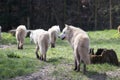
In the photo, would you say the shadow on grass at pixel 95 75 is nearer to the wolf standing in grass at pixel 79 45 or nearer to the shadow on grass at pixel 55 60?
the wolf standing in grass at pixel 79 45

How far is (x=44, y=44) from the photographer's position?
12.2 m

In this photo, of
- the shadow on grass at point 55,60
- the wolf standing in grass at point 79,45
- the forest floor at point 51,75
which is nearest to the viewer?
the forest floor at point 51,75

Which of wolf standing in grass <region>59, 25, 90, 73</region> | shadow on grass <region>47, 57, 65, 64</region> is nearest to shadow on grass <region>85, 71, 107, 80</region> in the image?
wolf standing in grass <region>59, 25, 90, 73</region>

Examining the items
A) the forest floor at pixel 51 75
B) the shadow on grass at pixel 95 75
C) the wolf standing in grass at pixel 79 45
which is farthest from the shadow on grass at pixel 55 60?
the shadow on grass at pixel 95 75

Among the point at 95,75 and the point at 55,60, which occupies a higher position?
the point at 55,60

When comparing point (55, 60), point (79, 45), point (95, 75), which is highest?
→ point (79, 45)

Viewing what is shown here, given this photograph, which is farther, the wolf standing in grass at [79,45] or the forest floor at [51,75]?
the wolf standing in grass at [79,45]

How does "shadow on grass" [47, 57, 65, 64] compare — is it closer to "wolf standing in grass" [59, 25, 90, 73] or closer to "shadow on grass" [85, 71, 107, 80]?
"wolf standing in grass" [59, 25, 90, 73]

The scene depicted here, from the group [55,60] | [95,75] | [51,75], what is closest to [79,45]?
[95,75]

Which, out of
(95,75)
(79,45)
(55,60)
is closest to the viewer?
(79,45)

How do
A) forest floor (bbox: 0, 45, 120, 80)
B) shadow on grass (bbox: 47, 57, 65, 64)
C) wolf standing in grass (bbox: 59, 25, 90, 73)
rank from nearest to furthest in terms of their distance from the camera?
forest floor (bbox: 0, 45, 120, 80) < wolf standing in grass (bbox: 59, 25, 90, 73) < shadow on grass (bbox: 47, 57, 65, 64)

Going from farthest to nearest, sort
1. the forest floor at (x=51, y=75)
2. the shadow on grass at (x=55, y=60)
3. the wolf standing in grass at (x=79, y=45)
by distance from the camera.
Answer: the shadow on grass at (x=55, y=60) → the wolf standing in grass at (x=79, y=45) → the forest floor at (x=51, y=75)

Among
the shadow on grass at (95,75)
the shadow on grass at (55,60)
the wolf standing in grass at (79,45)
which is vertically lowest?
the shadow on grass at (95,75)

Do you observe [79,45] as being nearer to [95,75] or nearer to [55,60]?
[95,75]
